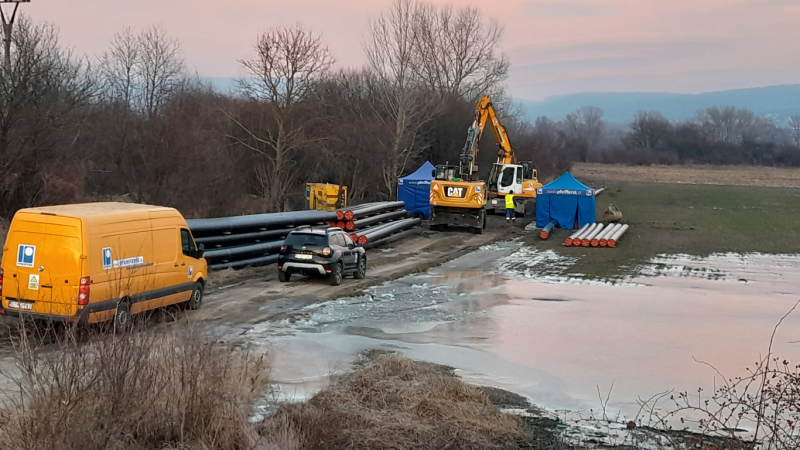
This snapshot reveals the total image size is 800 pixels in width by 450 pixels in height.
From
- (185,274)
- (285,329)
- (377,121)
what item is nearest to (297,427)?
(285,329)

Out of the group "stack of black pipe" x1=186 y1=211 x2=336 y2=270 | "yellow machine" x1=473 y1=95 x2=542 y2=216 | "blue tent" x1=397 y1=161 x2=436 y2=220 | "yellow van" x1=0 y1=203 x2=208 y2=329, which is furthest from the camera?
"yellow machine" x1=473 y1=95 x2=542 y2=216

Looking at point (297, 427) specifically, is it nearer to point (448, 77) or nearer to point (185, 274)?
point (185, 274)

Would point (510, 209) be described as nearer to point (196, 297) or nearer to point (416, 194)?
point (416, 194)

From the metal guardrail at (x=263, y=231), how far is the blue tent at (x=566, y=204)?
9.89 metres

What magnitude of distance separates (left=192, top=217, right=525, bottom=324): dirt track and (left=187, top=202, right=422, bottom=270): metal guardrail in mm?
459

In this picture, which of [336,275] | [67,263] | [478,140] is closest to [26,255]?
[67,263]

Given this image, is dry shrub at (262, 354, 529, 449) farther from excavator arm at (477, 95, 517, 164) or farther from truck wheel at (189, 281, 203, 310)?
excavator arm at (477, 95, 517, 164)

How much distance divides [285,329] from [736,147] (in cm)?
13341

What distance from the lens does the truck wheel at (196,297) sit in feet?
56.0

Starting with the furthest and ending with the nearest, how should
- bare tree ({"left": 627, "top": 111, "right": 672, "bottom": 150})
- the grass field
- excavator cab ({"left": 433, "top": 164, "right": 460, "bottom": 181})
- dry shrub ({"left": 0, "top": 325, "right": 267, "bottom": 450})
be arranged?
bare tree ({"left": 627, "top": 111, "right": 672, "bottom": 150}) < excavator cab ({"left": 433, "top": 164, "right": 460, "bottom": 181}) < the grass field < dry shrub ({"left": 0, "top": 325, "right": 267, "bottom": 450})

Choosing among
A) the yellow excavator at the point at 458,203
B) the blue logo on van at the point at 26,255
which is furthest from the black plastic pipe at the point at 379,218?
the blue logo on van at the point at 26,255

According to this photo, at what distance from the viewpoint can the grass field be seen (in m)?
29.9

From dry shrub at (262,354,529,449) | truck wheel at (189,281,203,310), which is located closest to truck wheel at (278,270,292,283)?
truck wheel at (189,281,203,310)

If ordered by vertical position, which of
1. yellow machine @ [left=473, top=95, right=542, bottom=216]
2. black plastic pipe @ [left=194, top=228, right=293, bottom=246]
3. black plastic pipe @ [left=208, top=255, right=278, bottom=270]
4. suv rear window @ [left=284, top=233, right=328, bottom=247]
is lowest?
black plastic pipe @ [left=208, top=255, right=278, bottom=270]
